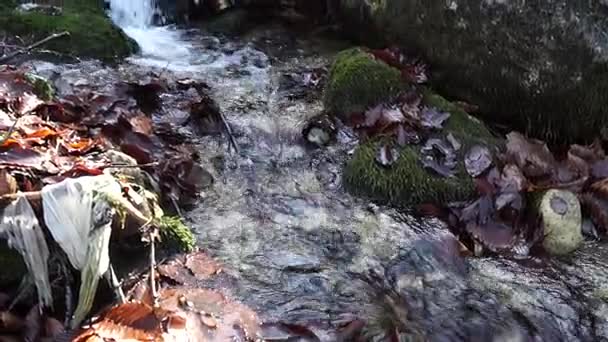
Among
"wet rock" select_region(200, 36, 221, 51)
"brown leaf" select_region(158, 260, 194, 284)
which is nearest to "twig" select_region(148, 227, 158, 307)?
"brown leaf" select_region(158, 260, 194, 284)

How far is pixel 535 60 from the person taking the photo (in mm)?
4809

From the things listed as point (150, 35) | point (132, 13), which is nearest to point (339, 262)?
point (150, 35)

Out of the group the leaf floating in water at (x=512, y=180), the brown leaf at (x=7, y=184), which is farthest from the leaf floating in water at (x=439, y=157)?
the brown leaf at (x=7, y=184)

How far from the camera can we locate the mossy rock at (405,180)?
4.27m

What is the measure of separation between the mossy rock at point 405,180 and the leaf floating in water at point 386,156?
2 cm

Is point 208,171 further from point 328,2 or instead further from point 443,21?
point 328,2

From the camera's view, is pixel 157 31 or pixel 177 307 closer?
pixel 177 307

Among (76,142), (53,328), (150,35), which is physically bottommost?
(53,328)

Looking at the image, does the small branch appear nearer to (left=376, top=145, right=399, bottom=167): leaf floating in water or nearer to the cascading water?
(left=376, top=145, right=399, bottom=167): leaf floating in water

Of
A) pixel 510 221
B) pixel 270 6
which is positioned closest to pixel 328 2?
pixel 270 6

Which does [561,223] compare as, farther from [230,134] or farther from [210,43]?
[210,43]

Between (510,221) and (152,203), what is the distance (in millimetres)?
2127

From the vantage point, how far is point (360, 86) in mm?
5180

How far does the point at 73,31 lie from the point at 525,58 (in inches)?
168
